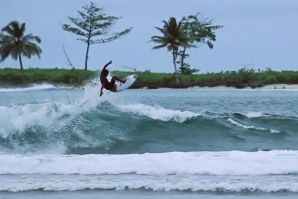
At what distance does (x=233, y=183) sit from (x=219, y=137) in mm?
8630

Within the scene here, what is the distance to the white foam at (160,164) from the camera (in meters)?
14.1

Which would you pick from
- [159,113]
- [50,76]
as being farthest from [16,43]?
[159,113]

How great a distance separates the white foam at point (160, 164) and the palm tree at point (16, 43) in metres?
56.2

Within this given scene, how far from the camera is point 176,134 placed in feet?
69.8

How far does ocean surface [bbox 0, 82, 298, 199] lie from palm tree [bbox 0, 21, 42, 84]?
47011mm

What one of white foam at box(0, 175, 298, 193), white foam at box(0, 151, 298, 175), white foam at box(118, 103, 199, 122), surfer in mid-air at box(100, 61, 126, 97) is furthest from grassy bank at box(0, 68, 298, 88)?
white foam at box(0, 175, 298, 193)

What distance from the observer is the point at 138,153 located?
1805 cm

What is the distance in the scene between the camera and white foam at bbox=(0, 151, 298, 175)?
14070 millimetres

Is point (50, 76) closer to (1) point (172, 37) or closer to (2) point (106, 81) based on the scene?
(1) point (172, 37)

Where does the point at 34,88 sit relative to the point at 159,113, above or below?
below

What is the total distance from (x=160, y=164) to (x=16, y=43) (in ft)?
192

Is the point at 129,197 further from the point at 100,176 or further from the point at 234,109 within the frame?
the point at 234,109

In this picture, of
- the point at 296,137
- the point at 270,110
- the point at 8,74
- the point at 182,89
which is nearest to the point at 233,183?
the point at 296,137

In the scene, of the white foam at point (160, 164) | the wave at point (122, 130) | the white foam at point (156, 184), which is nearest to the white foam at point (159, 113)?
the wave at point (122, 130)
